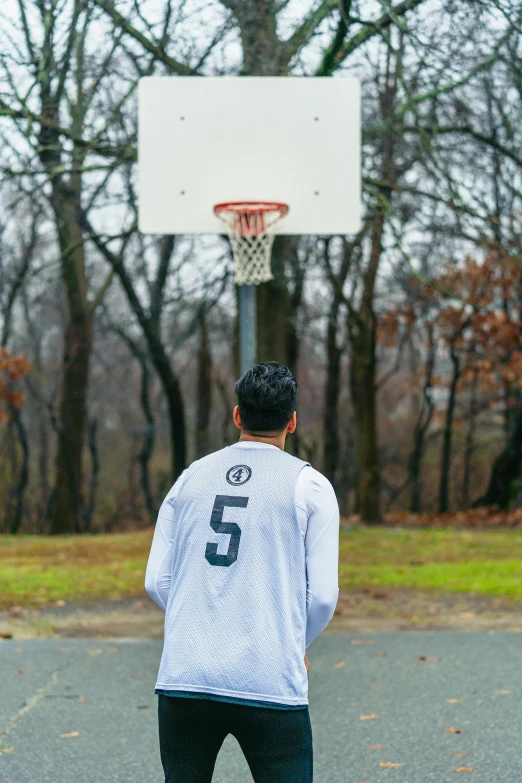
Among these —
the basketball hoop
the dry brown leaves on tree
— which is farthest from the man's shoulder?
the dry brown leaves on tree

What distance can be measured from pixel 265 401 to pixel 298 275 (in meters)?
22.8

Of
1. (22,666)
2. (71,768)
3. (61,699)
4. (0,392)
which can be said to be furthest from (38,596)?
(0,392)

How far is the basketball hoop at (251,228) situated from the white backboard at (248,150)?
9cm

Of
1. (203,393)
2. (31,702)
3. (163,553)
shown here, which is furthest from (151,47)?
(203,393)

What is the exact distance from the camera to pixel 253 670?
279cm

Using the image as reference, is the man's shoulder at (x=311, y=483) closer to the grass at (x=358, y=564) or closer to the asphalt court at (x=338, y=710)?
the asphalt court at (x=338, y=710)

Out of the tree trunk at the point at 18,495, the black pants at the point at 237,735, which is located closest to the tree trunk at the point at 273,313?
the black pants at the point at 237,735

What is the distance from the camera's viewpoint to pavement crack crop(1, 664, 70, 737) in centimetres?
599

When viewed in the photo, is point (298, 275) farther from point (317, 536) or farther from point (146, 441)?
point (317, 536)

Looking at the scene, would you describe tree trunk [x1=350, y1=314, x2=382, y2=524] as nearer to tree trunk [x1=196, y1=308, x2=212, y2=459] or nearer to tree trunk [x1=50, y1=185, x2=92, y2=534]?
tree trunk [x1=196, y1=308, x2=212, y2=459]

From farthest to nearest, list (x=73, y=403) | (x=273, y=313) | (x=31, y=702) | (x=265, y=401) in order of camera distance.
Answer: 1. (x=73, y=403)
2. (x=273, y=313)
3. (x=31, y=702)
4. (x=265, y=401)

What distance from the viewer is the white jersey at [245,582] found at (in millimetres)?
2797

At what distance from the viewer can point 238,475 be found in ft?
9.60

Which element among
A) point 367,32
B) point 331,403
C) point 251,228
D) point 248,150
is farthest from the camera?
point 331,403
